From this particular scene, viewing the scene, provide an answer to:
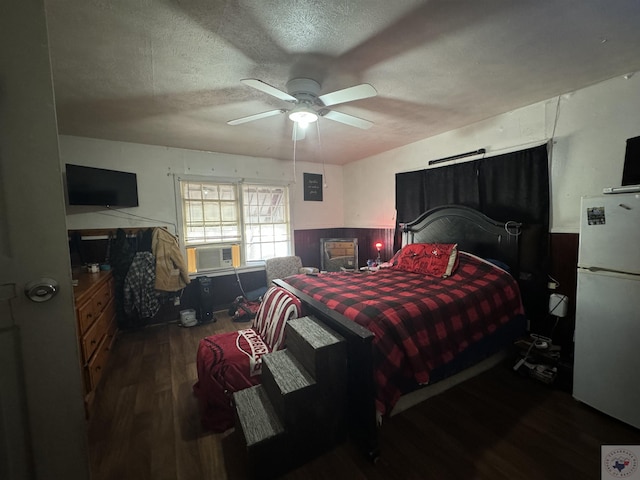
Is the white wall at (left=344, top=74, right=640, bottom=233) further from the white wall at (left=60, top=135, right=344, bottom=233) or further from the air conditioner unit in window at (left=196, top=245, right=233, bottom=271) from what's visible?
the air conditioner unit in window at (left=196, top=245, right=233, bottom=271)

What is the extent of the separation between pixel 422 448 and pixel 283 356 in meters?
1.00

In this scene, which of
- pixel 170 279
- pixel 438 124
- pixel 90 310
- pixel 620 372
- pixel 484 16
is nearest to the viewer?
pixel 484 16

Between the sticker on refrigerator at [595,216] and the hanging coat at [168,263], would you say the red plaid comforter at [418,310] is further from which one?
the hanging coat at [168,263]

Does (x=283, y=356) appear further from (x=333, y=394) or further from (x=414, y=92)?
(x=414, y=92)

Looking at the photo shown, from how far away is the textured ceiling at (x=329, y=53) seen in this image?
132cm

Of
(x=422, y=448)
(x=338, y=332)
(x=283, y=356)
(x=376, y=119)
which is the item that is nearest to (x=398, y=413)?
(x=422, y=448)

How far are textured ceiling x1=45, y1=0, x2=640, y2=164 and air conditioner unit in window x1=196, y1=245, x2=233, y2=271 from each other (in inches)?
71.8

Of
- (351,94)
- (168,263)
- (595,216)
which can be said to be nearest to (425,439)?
(595,216)

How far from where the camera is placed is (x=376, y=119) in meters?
2.78

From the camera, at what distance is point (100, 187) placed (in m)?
2.98

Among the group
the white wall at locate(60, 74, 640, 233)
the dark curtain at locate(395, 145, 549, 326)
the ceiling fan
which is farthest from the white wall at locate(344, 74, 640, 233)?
the ceiling fan

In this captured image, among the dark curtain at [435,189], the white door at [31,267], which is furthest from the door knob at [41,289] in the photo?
the dark curtain at [435,189]

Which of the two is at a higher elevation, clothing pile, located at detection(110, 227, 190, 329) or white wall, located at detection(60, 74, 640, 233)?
white wall, located at detection(60, 74, 640, 233)

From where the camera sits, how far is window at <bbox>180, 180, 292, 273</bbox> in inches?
149
